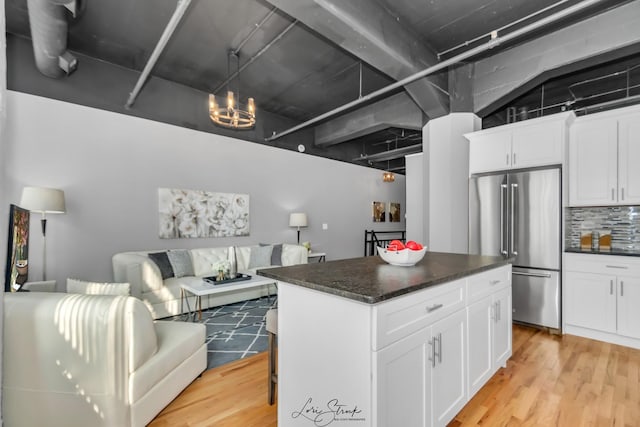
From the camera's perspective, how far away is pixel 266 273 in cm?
182

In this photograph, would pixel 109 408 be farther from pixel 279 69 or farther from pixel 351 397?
pixel 279 69

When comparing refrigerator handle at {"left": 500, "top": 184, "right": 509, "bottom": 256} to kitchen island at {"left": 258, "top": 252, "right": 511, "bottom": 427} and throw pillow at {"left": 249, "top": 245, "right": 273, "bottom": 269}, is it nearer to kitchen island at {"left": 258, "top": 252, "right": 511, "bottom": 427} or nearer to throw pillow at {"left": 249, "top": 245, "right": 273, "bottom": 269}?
kitchen island at {"left": 258, "top": 252, "right": 511, "bottom": 427}

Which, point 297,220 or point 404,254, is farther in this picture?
point 297,220

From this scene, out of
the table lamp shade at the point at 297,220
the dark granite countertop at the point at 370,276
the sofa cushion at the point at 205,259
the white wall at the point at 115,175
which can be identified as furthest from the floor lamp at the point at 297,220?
the dark granite countertop at the point at 370,276

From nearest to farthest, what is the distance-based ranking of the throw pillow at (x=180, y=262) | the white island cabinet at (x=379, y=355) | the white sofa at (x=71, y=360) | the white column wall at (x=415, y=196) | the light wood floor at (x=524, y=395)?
the white island cabinet at (x=379, y=355)
the white sofa at (x=71, y=360)
the light wood floor at (x=524, y=395)
the throw pillow at (x=180, y=262)
the white column wall at (x=415, y=196)

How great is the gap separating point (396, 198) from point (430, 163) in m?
4.35

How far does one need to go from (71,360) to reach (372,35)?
139 inches

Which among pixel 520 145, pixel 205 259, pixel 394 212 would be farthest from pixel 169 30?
Answer: pixel 394 212

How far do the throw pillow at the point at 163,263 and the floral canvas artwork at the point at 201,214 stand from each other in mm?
545

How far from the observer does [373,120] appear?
6031mm

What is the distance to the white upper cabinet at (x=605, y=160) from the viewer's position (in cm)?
314

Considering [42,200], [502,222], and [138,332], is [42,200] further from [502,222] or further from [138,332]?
[502,222]

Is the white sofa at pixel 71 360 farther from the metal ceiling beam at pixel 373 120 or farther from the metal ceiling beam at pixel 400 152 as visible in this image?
the metal ceiling beam at pixel 400 152

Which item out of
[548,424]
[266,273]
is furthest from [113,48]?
[548,424]
